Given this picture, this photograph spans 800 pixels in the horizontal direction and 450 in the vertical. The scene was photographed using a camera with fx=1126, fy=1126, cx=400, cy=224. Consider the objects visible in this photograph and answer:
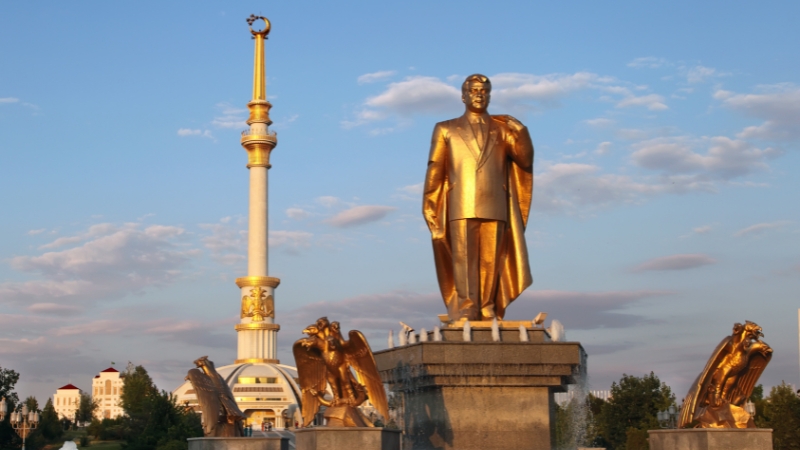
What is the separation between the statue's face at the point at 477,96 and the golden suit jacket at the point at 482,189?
0.18m

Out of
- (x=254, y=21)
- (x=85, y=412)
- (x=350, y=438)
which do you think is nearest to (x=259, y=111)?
(x=254, y=21)

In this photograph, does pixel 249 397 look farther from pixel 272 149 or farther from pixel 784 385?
pixel 784 385

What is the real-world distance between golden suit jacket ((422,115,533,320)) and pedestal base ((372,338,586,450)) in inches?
43.7

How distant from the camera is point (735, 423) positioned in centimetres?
1283

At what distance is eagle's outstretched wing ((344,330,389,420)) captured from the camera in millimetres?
12367

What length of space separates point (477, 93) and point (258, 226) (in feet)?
211

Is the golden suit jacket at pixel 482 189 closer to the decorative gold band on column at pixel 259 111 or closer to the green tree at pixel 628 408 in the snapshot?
the green tree at pixel 628 408

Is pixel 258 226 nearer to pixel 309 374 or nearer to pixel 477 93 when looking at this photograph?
pixel 477 93

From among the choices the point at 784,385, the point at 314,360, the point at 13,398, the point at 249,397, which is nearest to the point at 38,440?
the point at 13,398

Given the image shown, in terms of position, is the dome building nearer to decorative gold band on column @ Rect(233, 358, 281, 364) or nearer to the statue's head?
decorative gold band on column @ Rect(233, 358, 281, 364)

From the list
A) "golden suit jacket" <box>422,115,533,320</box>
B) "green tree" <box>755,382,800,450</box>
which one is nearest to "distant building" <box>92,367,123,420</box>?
"green tree" <box>755,382,800,450</box>

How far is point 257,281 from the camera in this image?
75312 millimetres

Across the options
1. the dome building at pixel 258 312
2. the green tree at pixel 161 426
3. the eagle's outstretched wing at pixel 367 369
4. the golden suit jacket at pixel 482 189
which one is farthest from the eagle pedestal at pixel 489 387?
the dome building at pixel 258 312

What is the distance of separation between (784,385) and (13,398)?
30.8 metres
